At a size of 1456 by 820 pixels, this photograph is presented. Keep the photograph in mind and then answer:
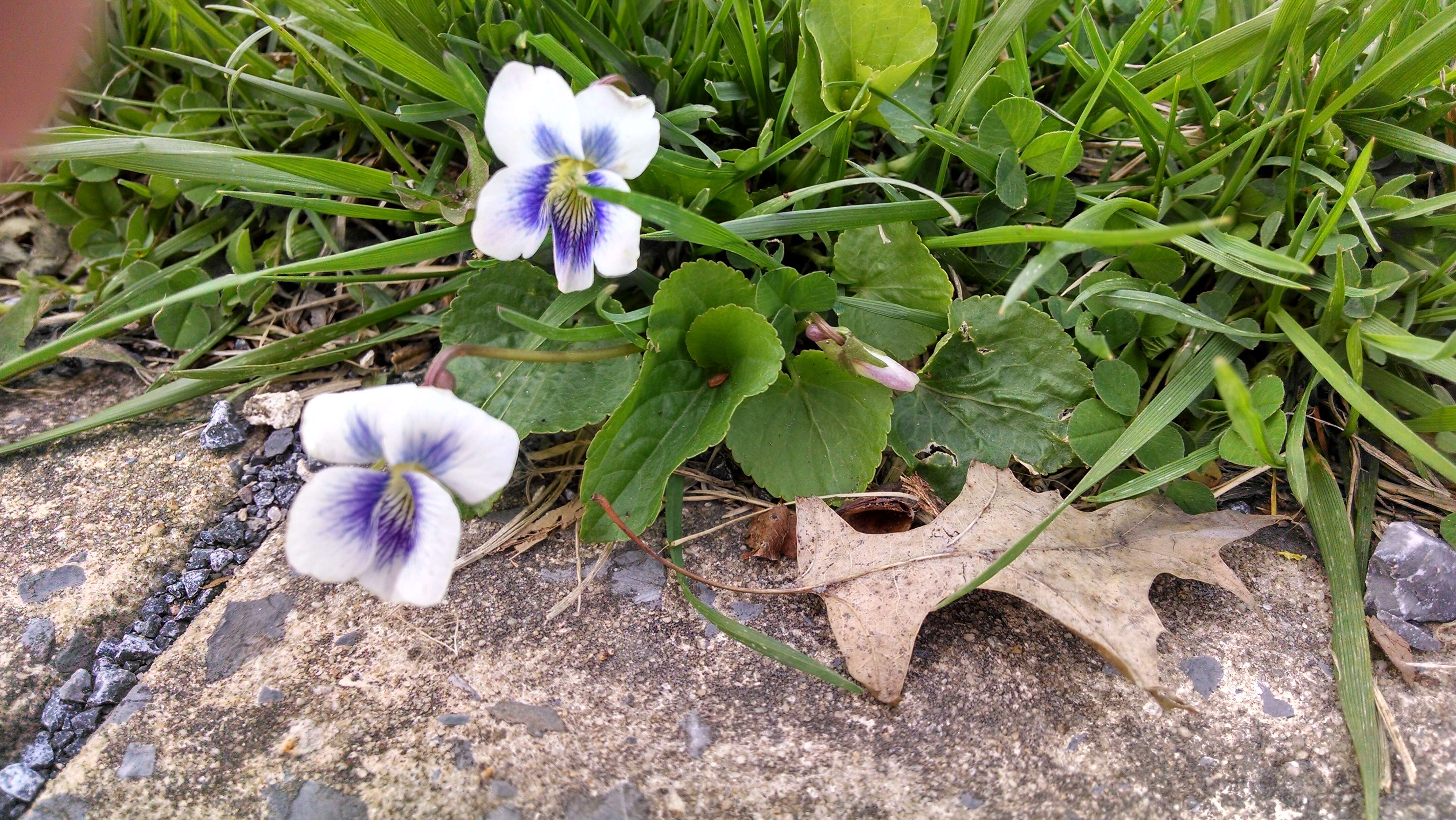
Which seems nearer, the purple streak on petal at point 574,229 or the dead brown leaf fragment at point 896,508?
the purple streak on petal at point 574,229

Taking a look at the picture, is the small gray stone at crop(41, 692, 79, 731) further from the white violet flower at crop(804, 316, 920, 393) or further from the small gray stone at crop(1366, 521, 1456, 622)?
the small gray stone at crop(1366, 521, 1456, 622)

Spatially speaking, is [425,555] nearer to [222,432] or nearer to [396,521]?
[396,521]

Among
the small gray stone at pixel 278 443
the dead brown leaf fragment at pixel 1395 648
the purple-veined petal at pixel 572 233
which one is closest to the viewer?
the dead brown leaf fragment at pixel 1395 648

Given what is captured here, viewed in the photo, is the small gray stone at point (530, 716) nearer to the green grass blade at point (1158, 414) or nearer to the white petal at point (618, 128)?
the green grass blade at point (1158, 414)

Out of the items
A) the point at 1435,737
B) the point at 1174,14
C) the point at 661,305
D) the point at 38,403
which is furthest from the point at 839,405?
the point at 38,403

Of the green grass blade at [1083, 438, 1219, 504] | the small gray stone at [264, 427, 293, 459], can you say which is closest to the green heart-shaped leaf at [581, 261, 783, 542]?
the green grass blade at [1083, 438, 1219, 504]

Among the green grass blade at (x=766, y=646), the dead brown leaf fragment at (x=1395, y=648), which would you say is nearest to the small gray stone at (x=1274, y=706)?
the dead brown leaf fragment at (x=1395, y=648)

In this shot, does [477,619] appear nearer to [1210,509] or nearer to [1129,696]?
[1129,696]
